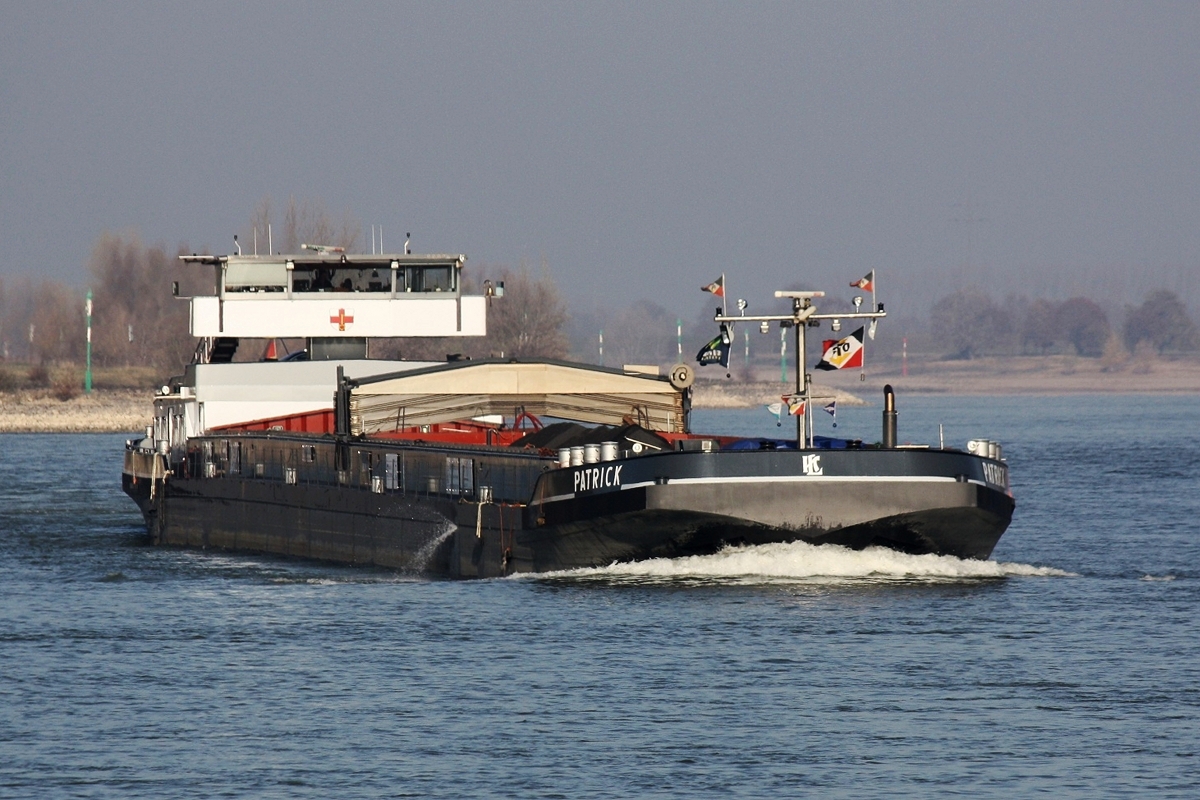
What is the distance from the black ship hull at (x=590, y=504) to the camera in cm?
3050

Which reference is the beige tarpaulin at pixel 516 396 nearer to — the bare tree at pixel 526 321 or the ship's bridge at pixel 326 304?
the ship's bridge at pixel 326 304

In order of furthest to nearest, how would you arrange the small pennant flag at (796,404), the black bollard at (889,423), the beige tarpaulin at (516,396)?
the beige tarpaulin at (516,396) < the black bollard at (889,423) < the small pennant flag at (796,404)

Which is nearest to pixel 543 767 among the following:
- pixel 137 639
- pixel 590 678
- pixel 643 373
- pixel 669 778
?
pixel 669 778

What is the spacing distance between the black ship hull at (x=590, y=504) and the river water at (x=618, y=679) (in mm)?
654

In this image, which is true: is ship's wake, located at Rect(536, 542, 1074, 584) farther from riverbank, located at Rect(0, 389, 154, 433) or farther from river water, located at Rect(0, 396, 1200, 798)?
riverbank, located at Rect(0, 389, 154, 433)

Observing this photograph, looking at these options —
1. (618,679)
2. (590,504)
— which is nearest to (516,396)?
(590,504)

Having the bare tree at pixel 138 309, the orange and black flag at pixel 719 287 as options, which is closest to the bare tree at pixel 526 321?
the bare tree at pixel 138 309

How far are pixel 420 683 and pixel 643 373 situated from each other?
1813cm

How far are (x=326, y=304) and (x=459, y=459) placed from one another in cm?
1371

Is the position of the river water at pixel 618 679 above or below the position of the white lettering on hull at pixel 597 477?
below

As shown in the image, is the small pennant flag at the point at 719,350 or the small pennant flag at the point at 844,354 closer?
the small pennant flag at the point at 844,354

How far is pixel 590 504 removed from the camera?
105 ft

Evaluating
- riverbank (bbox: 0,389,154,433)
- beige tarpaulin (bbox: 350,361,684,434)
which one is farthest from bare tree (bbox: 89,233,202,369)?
beige tarpaulin (bbox: 350,361,684,434)

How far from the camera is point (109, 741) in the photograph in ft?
72.1
